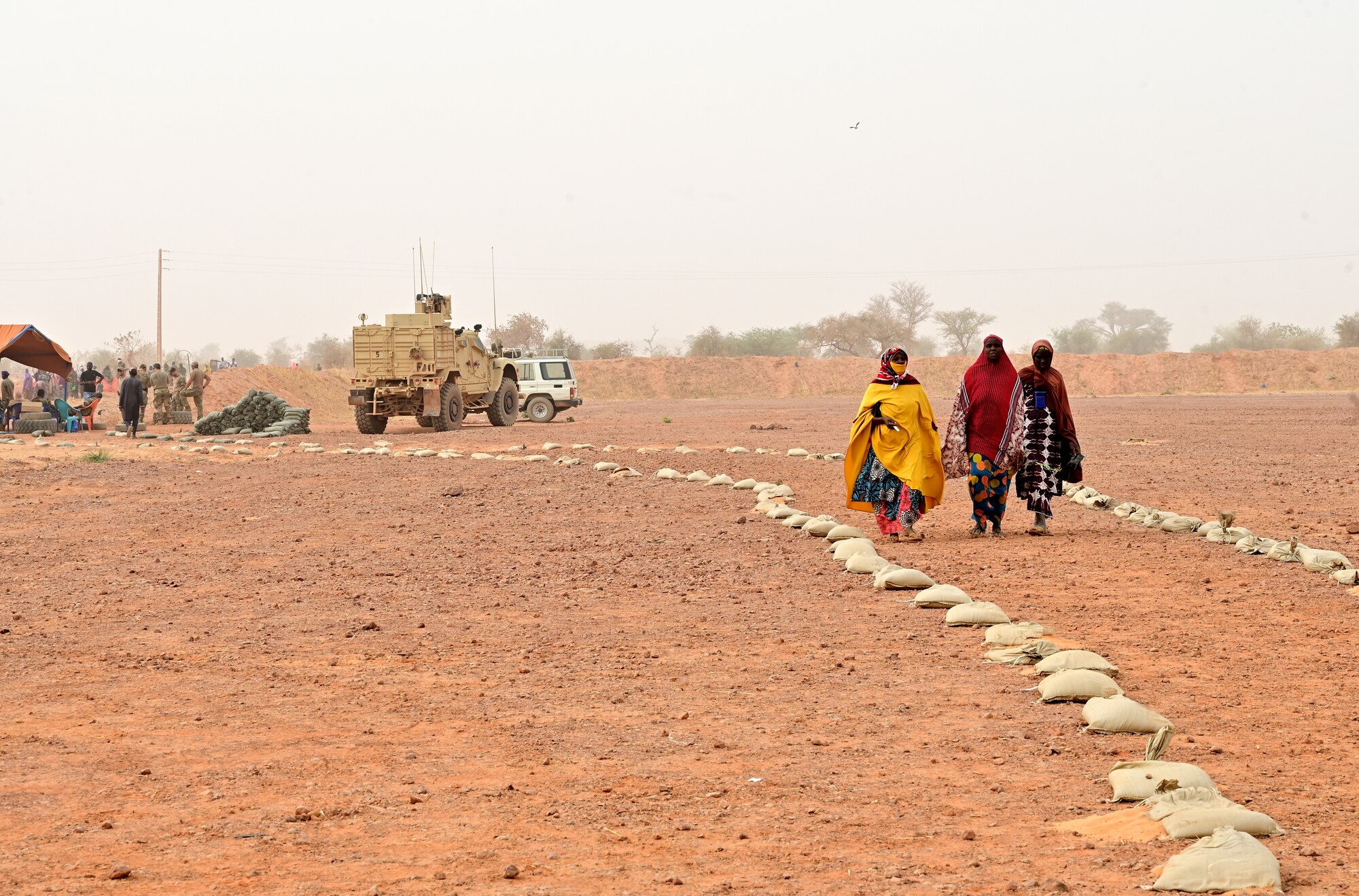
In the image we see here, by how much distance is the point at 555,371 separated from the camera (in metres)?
34.8

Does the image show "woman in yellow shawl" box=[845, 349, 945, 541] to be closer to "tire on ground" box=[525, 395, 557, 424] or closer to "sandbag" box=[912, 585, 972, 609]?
"sandbag" box=[912, 585, 972, 609]

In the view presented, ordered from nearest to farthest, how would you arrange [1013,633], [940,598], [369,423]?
[1013,633], [940,598], [369,423]

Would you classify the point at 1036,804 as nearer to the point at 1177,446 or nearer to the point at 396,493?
the point at 396,493

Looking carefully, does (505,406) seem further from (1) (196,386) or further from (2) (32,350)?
(2) (32,350)

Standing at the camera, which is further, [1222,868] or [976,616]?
[976,616]

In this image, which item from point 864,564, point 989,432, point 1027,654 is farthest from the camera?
point 989,432

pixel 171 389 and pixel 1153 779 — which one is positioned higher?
pixel 171 389

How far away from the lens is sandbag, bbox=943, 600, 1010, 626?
25.5 ft

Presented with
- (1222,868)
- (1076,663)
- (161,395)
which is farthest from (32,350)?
(1222,868)

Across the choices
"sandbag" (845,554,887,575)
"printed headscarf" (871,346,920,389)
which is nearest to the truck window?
"printed headscarf" (871,346,920,389)

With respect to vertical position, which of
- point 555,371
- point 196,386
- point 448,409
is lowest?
point 448,409

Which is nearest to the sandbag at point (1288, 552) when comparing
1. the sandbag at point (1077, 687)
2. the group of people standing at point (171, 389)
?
the sandbag at point (1077, 687)

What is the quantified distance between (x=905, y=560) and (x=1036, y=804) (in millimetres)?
5735

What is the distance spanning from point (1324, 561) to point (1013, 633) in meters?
3.56
